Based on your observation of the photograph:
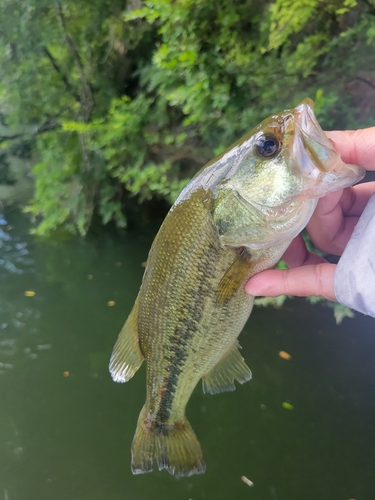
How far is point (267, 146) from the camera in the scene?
1087 mm

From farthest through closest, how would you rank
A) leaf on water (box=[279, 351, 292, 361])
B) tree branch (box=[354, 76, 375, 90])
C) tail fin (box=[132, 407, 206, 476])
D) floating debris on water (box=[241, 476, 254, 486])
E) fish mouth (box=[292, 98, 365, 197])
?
leaf on water (box=[279, 351, 292, 361]) < tree branch (box=[354, 76, 375, 90]) < floating debris on water (box=[241, 476, 254, 486]) < tail fin (box=[132, 407, 206, 476]) < fish mouth (box=[292, 98, 365, 197])

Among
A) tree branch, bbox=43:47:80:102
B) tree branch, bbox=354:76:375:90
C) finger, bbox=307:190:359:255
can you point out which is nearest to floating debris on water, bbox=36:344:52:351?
finger, bbox=307:190:359:255

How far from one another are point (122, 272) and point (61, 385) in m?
1.60

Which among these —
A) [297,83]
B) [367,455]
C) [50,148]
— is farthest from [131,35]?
[367,455]

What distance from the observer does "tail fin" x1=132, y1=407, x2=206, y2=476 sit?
152 cm

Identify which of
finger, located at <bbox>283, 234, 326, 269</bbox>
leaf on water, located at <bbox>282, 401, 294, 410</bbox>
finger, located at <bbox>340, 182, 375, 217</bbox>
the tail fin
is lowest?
leaf on water, located at <bbox>282, 401, 294, 410</bbox>

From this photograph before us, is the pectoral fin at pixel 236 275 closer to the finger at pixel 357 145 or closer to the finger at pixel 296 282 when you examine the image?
the finger at pixel 296 282

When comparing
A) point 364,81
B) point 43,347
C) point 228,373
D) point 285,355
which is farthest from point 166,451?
point 364,81

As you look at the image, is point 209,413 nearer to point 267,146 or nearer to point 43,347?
point 43,347

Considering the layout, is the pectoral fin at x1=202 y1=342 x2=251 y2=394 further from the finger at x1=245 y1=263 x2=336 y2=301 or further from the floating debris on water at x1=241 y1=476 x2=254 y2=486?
the floating debris on water at x1=241 y1=476 x2=254 y2=486

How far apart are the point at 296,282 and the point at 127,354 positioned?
748mm

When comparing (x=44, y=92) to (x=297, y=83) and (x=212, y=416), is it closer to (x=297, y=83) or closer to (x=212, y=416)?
(x=297, y=83)

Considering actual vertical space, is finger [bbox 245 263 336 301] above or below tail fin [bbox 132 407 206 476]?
above

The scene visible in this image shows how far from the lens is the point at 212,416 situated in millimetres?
2686
